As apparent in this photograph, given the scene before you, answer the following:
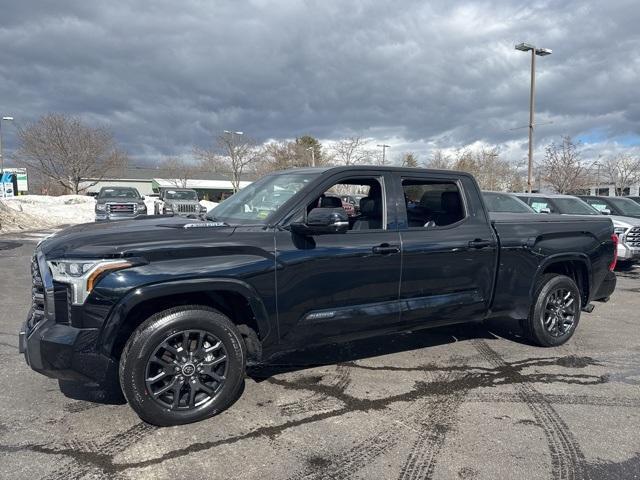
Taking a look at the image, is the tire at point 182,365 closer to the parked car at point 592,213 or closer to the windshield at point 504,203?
the windshield at point 504,203

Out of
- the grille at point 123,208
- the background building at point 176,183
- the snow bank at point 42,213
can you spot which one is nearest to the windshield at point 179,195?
the grille at point 123,208

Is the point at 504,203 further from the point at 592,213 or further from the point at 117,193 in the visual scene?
the point at 117,193

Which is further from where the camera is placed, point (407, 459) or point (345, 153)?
point (345, 153)

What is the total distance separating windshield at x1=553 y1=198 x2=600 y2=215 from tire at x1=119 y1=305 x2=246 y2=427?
10739 millimetres

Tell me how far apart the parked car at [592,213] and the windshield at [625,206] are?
1620mm

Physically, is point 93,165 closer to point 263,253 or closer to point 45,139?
point 45,139

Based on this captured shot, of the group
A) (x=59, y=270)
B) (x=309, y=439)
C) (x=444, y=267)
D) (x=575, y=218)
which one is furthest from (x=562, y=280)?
(x=59, y=270)

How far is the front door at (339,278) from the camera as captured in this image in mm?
3676

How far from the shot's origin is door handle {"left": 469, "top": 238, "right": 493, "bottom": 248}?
455cm

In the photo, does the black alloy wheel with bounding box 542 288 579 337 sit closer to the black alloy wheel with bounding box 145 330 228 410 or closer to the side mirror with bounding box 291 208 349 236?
the side mirror with bounding box 291 208 349 236

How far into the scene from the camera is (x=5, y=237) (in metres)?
16.1

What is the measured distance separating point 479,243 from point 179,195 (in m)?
19.5

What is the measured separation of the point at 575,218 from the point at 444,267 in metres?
2.08

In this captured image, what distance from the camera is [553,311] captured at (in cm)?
530
